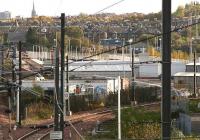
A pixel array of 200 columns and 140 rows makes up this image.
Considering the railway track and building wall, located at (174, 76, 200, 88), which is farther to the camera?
building wall, located at (174, 76, 200, 88)

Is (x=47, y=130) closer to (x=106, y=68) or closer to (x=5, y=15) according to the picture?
(x=106, y=68)

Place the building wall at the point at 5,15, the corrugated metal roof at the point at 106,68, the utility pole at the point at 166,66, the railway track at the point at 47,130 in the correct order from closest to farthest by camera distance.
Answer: the utility pole at the point at 166,66 < the railway track at the point at 47,130 < the corrugated metal roof at the point at 106,68 < the building wall at the point at 5,15

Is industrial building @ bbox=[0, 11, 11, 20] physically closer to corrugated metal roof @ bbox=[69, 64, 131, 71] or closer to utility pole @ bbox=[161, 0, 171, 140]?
corrugated metal roof @ bbox=[69, 64, 131, 71]

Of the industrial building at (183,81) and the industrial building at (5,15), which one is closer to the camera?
the industrial building at (183,81)

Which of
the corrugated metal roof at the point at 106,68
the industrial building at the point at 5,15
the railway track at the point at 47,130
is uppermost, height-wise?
the industrial building at the point at 5,15

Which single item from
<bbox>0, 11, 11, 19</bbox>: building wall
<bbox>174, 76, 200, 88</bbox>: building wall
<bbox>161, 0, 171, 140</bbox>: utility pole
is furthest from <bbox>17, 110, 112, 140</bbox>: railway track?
<bbox>0, 11, 11, 19</bbox>: building wall

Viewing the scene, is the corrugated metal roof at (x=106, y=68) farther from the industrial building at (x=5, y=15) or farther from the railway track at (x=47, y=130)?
the industrial building at (x=5, y=15)

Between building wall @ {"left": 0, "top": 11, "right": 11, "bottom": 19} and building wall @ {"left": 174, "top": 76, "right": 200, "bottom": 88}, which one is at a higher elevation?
building wall @ {"left": 0, "top": 11, "right": 11, "bottom": 19}

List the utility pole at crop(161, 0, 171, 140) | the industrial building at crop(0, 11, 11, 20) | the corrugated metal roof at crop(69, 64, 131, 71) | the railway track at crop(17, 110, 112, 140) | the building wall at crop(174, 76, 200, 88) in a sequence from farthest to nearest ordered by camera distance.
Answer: the industrial building at crop(0, 11, 11, 20), the corrugated metal roof at crop(69, 64, 131, 71), the building wall at crop(174, 76, 200, 88), the railway track at crop(17, 110, 112, 140), the utility pole at crop(161, 0, 171, 140)

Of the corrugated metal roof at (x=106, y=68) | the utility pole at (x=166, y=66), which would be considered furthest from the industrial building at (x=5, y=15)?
the utility pole at (x=166, y=66)

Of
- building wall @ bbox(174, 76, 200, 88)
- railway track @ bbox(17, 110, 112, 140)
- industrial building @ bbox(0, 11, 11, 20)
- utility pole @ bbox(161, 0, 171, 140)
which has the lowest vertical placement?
railway track @ bbox(17, 110, 112, 140)

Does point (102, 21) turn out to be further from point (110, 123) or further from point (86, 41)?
point (110, 123)

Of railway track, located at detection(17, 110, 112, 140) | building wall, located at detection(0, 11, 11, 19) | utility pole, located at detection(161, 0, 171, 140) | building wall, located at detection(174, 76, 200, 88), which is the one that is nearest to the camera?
utility pole, located at detection(161, 0, 171, 140)

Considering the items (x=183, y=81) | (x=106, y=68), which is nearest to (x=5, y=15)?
(x=106, y=68)
